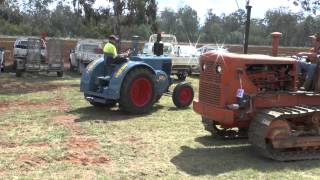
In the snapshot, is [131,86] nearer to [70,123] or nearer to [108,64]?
[108,64]

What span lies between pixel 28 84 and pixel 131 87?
375 inches

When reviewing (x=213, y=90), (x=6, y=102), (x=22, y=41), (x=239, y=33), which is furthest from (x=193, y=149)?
(x=239, y=33)

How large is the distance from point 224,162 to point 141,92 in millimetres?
5180

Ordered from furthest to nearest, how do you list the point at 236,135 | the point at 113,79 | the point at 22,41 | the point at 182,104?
the point at 22,41 < the point at 182,104 < the point at 113,79 < the point at 236,135

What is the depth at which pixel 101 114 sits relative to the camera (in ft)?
44.3

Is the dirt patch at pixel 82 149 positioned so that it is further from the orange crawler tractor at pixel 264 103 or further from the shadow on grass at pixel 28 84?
the shadow on grass at pixel 28 84

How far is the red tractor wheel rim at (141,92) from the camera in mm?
13484

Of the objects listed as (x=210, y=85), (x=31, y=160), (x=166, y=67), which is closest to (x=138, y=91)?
(x=166, y=67)

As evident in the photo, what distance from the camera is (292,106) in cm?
953

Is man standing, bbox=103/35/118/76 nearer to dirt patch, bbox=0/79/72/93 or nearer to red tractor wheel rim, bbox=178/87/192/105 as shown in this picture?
red tractor wheel rim, bbox=178/87/192/105

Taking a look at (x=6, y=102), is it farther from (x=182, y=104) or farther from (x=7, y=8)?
(x=7, y=8)

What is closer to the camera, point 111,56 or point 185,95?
point 111,56

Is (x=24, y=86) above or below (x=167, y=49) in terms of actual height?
below

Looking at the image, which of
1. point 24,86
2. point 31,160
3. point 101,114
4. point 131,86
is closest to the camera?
point 31,160
